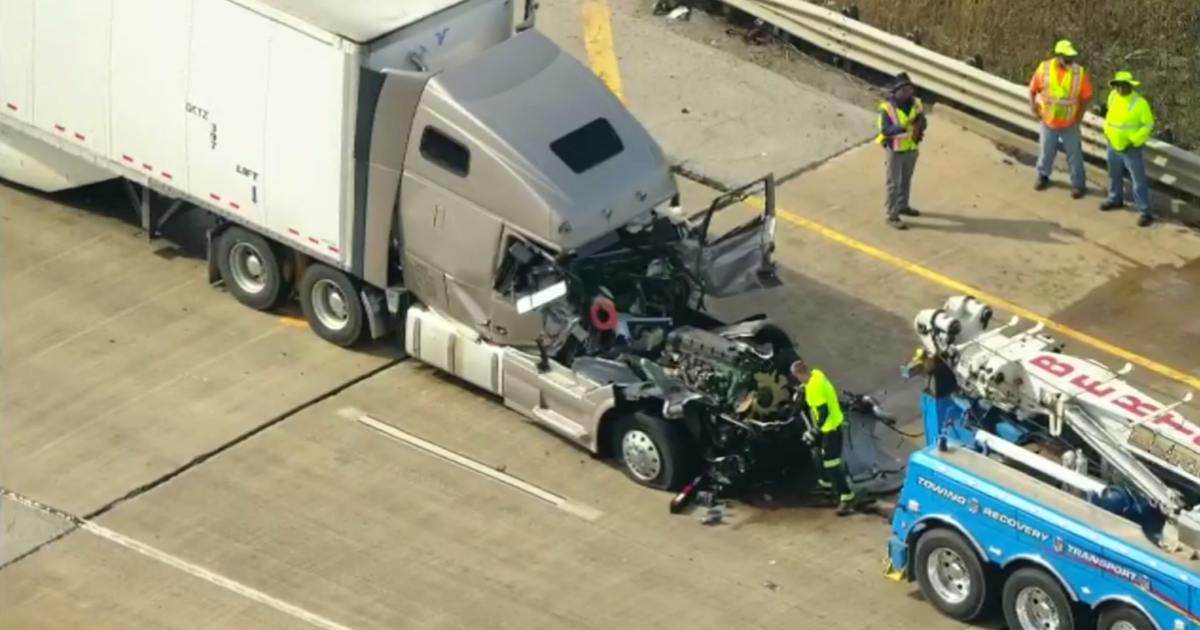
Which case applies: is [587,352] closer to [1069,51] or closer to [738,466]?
[738,466]

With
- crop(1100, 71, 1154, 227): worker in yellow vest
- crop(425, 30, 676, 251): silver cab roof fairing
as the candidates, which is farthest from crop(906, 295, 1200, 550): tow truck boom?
crop(1100, 71, 1154, 227): worker in yellow vest

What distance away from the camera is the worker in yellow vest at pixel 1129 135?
22359 millimetres

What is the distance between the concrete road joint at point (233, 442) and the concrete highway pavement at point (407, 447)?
0.02 metres

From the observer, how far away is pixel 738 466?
17.9 metres

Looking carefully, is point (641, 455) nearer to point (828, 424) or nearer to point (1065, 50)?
point (828, 424)

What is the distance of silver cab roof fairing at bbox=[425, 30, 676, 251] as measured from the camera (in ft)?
60.7

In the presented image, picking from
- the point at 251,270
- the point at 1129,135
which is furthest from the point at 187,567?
the point at 1129,135

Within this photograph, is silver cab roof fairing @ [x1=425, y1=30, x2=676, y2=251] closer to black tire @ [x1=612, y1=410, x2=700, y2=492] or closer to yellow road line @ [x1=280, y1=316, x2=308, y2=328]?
black tire @ [x1=612, y1=410, x2=700, y2=492]

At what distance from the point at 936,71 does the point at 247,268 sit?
7826 millimetres

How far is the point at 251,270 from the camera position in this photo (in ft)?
68.7

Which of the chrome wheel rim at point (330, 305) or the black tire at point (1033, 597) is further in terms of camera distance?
the chrome wheel rim at point (330, 305)

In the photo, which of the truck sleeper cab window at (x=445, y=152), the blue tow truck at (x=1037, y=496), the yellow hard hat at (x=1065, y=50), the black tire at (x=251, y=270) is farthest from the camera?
the yellow hard hat at (x=1065, y=50)

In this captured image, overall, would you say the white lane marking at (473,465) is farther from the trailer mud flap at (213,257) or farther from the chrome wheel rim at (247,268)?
the trailer mud flap at (213,257)

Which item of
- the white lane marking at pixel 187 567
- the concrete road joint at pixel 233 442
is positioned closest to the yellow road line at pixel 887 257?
the concrete road joint at pixel 233 442
